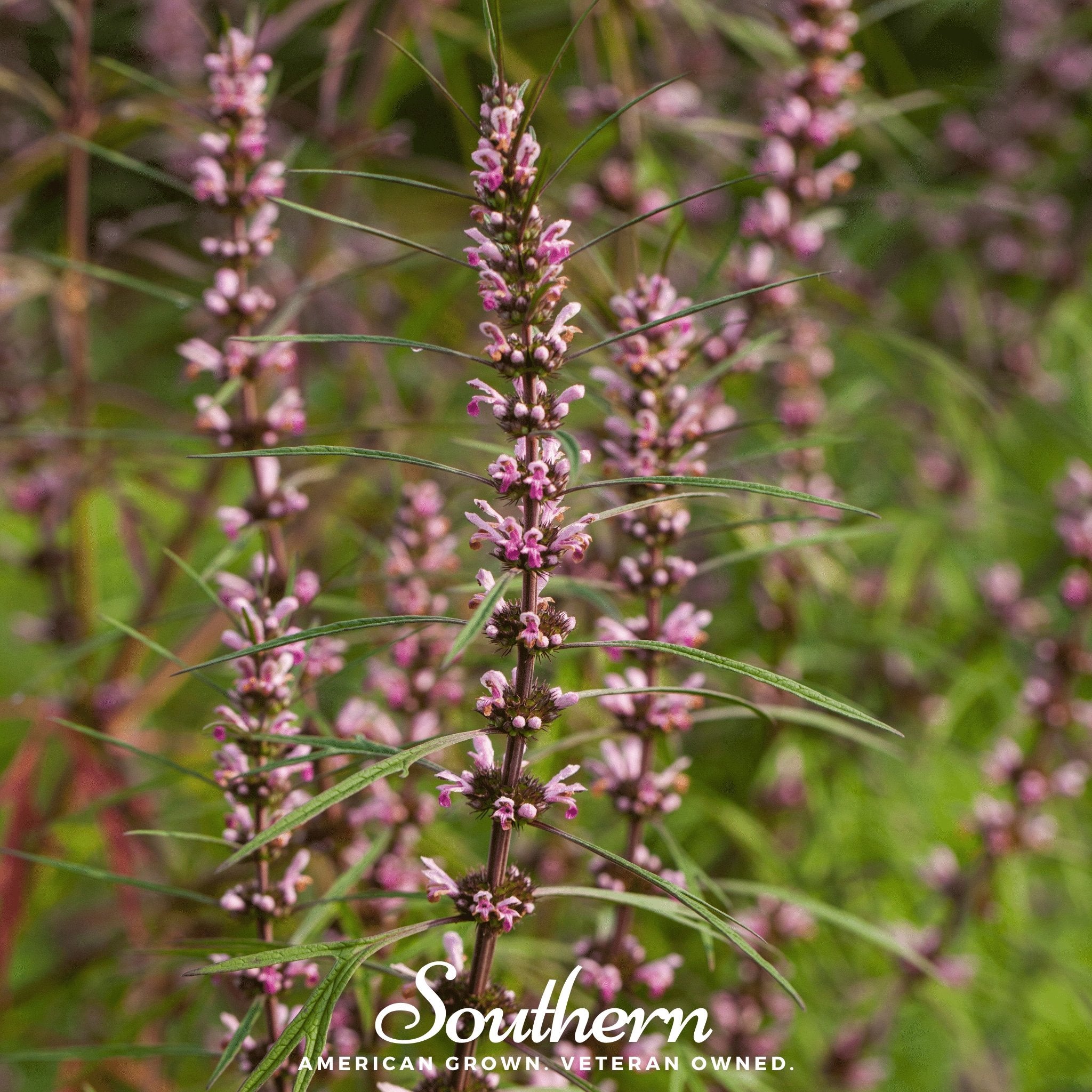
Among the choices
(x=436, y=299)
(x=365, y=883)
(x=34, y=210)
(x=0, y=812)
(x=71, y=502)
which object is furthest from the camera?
(x=34, y=210)

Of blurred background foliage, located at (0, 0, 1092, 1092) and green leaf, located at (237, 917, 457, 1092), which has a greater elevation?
blurred background foliage, located at (0, 0, 1092, 1092)

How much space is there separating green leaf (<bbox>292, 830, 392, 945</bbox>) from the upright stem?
0.70 metres

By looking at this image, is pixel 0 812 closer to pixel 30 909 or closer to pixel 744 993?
pixel 30 909

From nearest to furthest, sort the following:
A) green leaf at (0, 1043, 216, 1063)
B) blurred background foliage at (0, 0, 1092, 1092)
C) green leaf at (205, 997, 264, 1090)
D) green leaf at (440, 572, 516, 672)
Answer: green leaf at (440, 572, 516, 672) → green leaf at (205, 997, 264, 1090) → green leaf at (0, 1043, 216, 1063) → blurred background foliage at (0, 0, 1092, 1092)

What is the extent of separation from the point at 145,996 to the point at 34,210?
1.70m

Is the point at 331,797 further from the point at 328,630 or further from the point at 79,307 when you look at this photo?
the point at 79,307

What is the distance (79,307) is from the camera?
52.0 inches

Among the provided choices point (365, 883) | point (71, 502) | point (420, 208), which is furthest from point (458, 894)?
point (420, 208)

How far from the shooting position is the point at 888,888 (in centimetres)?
160

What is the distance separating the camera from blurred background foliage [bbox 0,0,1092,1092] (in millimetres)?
1175

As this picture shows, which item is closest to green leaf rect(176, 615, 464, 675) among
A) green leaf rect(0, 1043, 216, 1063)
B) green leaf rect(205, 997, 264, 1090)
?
green leaf rect(205, 997, 264, 1090)

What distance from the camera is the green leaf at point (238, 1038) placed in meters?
0.50

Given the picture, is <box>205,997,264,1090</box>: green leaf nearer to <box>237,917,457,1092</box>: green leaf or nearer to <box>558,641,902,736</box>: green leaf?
<box>237,917,457,1092</box>: green leaf

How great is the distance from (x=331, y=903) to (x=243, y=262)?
511 mm
